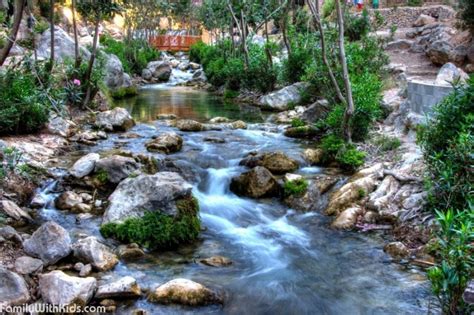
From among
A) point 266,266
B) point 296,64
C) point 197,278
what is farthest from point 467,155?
point 296,64

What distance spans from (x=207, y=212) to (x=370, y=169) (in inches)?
139

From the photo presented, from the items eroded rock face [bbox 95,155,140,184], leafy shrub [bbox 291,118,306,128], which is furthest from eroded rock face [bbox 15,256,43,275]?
leafy shrub [bbox 291,118,306,128]

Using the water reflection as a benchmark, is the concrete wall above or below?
above

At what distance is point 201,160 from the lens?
11734 mm

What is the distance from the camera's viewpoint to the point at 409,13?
31.2 metres

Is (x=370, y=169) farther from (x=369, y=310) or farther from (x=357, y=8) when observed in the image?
(x=357, y=8)

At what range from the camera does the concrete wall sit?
1100 cm

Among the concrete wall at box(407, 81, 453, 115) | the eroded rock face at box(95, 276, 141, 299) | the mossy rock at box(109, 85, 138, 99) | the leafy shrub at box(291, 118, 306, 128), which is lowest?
the eroded rock face at box(95, 276, 141, 299)

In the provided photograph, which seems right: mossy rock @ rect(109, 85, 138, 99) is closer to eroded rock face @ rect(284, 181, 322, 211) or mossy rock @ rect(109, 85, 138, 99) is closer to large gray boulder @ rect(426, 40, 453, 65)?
large gray boulder @ rect(426, 40, 453, 65)

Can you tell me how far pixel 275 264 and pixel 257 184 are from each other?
2742 millimetres

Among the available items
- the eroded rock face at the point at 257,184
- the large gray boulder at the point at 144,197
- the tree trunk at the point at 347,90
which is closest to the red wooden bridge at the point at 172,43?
the tree trunk at the point at 347,90

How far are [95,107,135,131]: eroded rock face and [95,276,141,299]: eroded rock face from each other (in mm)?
9046

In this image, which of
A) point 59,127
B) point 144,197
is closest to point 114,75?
point 59,127

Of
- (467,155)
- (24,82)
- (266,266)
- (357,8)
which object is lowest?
(266,266)
